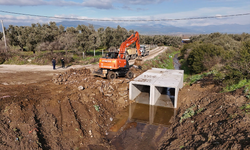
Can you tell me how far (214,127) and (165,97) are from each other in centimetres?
883

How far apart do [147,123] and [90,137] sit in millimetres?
4506

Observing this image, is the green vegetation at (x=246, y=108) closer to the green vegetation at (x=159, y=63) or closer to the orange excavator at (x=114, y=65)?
the orange excavator at (x=114, y=65)

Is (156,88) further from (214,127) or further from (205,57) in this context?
(205,57)

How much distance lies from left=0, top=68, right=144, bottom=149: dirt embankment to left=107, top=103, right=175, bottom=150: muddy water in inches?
27.8

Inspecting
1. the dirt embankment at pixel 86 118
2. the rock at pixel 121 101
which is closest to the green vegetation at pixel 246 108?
the dirt embankment at pixel 86 118

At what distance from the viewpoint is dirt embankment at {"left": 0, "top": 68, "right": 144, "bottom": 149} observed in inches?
338

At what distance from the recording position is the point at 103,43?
38.9 metres

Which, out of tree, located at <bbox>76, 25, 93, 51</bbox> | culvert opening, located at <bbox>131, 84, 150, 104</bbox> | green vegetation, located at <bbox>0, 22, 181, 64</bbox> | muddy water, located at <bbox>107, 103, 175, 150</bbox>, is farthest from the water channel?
tree, located at <bbox>76, 25, 93, 51</bbox>

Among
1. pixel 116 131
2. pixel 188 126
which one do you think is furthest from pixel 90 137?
pixel 188 126

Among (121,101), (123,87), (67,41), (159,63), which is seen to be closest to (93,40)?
(67,41)

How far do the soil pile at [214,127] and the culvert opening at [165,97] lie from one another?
2.36 meters

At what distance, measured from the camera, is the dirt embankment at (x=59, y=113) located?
338 inches

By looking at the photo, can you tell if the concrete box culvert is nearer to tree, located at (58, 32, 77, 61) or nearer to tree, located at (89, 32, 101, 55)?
tree, located at (58, 32, 77, 61)

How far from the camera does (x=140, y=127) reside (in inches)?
472
